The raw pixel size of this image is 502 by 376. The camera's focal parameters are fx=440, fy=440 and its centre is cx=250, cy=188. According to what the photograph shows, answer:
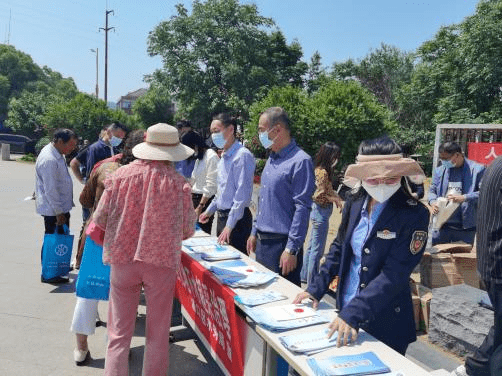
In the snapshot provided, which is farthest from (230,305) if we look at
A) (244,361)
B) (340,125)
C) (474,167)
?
(340,125)

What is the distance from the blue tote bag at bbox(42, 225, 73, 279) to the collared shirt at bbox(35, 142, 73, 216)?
0.88 ft

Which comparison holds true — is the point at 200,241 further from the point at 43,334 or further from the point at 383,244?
the point at 383,244

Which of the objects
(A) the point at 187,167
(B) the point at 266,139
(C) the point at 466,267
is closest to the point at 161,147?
(B) the point at 266,139

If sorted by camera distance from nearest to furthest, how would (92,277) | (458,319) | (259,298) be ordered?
1. (259,298)
2. (92,277)
3. (458,319)

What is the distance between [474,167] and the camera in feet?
16.3

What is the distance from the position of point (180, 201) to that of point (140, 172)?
30 centimetres

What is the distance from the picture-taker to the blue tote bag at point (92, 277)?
328cm

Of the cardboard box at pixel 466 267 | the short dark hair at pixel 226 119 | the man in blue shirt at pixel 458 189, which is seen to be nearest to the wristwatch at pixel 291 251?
the short dark hair at pixel 226 119

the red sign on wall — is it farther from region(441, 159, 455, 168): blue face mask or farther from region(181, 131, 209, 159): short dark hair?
region(181, 131, 209, 159): short dark hair

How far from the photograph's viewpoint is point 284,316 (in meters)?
2.22

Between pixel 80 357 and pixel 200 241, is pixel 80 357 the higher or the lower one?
the lower one

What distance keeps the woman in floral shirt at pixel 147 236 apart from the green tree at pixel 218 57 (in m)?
27.3

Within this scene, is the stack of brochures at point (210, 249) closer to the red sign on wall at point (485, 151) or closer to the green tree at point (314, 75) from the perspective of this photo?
the red sign on wall at point (485, 151)

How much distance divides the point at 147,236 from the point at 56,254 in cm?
286
